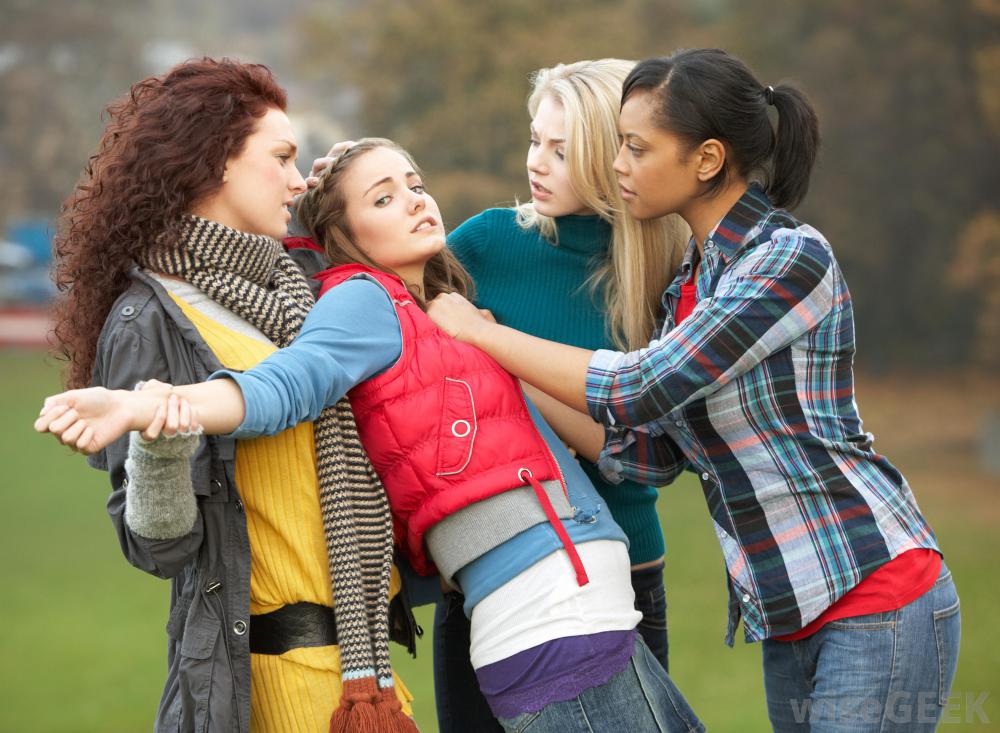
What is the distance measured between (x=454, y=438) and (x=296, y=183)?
606 mm

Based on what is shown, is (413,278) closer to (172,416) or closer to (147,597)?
(172,416)

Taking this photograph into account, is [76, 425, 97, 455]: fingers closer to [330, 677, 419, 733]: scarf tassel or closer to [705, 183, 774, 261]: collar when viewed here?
[330, 677, 419, 733]: scarf tassel

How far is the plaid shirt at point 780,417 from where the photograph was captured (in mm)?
2217

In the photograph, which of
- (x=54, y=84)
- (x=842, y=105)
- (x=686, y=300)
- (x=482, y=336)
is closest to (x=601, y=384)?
(x=482, y=336)

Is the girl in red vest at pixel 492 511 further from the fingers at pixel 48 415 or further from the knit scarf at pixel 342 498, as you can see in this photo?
the fingers at pixel 48 415

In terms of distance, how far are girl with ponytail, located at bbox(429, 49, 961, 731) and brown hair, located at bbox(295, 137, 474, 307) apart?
0.24 meters

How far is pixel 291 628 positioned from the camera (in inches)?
87.4

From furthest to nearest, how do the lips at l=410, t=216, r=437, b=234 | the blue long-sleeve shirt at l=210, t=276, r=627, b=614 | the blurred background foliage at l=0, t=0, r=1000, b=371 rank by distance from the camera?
the blurred background foliage at l=0, t=0, r=1000, b=371
the lips at l=410, t=216, r=437, b=234
the blue long-sleeve shirt at l=210, t=276, r=627, b=614

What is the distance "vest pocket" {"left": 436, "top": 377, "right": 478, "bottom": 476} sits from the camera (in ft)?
7.28

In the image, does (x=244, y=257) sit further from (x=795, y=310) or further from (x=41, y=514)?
(x=41, y=514)

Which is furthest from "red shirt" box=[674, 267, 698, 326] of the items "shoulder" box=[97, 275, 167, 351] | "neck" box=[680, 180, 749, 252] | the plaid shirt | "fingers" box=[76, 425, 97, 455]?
"fingers" box=[76, 425, 97, 455]

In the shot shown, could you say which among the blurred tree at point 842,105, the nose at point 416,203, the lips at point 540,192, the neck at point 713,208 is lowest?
the neck at point 713,208

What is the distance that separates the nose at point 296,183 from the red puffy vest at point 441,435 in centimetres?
33

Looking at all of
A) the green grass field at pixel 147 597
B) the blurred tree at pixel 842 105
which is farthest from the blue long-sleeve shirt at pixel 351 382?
the blurred tree at pixel 842 105
